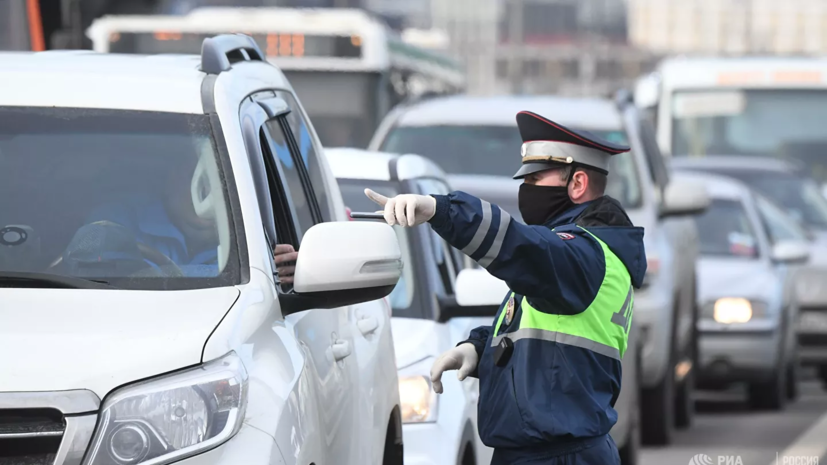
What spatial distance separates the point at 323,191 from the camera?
5688 mm

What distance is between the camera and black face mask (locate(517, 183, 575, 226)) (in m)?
4.67

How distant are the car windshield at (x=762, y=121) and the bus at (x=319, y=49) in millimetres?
6024

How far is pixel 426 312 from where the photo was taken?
7.10 m

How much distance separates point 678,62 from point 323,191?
673 inches

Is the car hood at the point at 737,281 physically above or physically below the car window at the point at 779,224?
above

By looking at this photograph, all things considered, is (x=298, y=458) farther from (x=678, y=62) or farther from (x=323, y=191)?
(x=678, y=62)

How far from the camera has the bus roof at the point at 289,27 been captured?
16.6 meters

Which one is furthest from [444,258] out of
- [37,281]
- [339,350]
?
[37,281]

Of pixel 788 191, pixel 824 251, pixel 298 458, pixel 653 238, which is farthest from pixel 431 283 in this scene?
pixel 788 191

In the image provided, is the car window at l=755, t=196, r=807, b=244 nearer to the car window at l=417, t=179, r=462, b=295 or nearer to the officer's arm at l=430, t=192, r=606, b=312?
the car window at l=417, t=179, r=462, b=295

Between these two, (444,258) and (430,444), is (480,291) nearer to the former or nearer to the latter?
(430,444)

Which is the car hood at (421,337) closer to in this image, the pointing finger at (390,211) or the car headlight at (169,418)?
the pointing finger at (390,211)

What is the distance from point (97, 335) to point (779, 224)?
14.0 meters

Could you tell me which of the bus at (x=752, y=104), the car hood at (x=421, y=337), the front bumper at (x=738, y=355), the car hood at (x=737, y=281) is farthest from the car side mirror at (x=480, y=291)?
the bus at (x=752, y=104)
